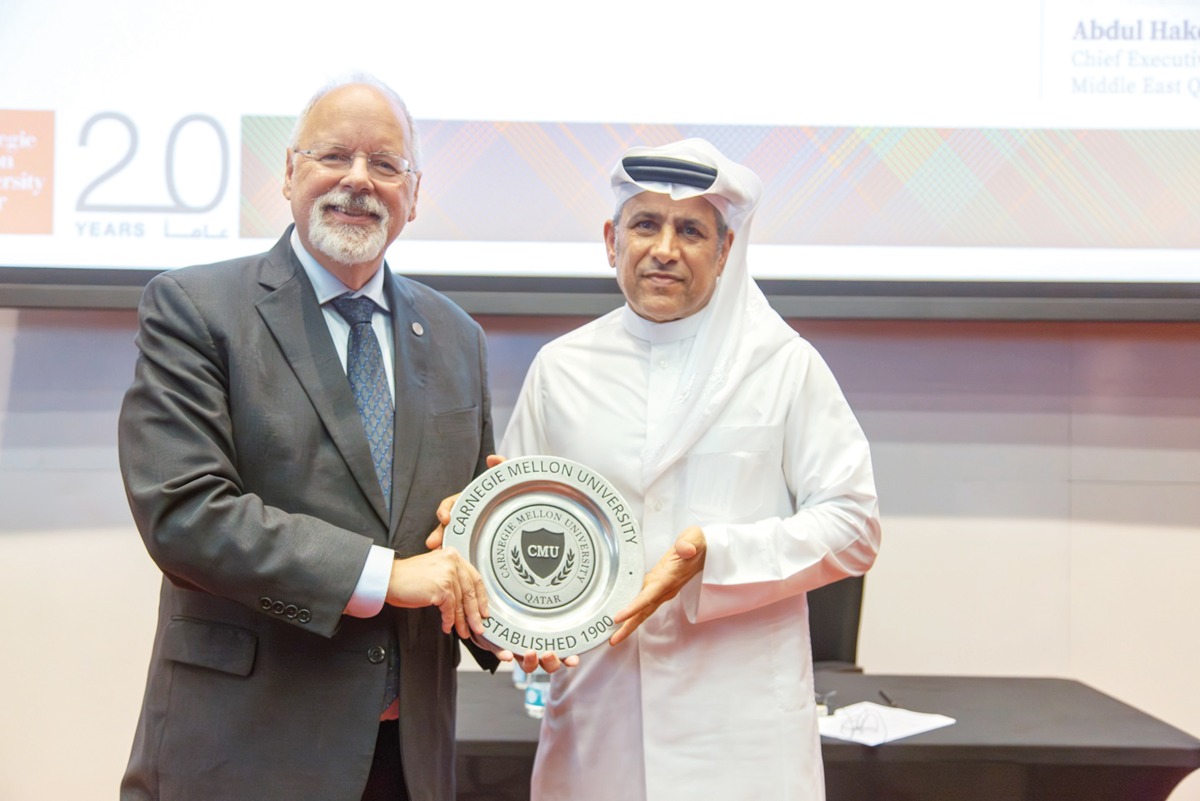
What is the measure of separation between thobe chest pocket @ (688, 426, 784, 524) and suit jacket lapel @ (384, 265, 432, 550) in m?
0.52

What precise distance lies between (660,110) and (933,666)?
7.39ft

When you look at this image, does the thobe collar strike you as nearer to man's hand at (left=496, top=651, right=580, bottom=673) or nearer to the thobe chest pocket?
the thobe chest pocket

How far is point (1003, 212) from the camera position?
338 centimetres

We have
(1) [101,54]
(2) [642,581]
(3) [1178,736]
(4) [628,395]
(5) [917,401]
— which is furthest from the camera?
(5) [917,401]

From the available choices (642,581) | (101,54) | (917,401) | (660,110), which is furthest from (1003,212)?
(101,54)

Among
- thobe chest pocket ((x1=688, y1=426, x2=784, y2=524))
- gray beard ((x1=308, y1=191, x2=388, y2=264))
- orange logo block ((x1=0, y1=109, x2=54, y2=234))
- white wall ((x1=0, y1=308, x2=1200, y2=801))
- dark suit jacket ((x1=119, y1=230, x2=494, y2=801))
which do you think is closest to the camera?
dark suit jacket ((x1=119, y1=230, x2=494, y2=801))

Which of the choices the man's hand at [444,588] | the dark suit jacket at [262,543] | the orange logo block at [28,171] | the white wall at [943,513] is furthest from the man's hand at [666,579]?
the orange logo block at [28,171]

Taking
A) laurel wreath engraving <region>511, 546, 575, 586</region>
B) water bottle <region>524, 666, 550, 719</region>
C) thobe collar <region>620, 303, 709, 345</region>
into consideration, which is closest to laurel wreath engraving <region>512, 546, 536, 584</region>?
laurel wreath engraving <region>511, 546, 575, 586</region>

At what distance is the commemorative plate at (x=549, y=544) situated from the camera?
173 centimetres

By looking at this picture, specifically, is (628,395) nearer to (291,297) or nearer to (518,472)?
(518,472)

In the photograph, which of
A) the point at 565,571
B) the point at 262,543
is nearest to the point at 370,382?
the point at 262,543

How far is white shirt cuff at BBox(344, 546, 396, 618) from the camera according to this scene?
63.0 inches

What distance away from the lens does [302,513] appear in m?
1.68

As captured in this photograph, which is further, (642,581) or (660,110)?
(660,110)
